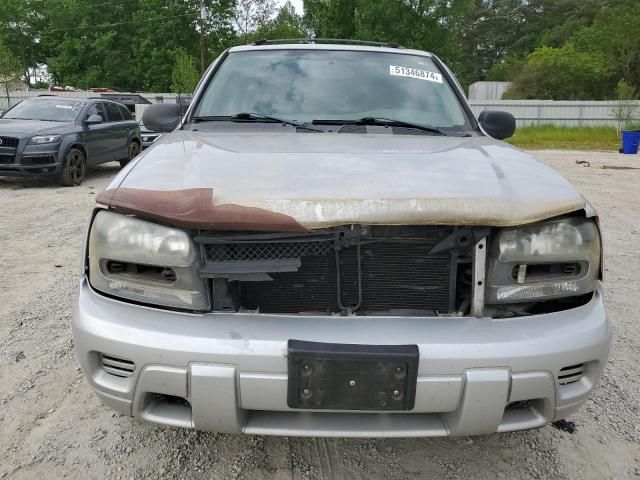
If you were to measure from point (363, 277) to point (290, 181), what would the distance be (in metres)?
0.41

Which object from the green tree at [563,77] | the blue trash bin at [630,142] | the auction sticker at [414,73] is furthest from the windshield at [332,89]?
the green tree at [563,77]

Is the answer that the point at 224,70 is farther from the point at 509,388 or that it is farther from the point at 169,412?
the point at 509,388

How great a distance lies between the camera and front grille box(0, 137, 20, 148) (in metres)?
8.16

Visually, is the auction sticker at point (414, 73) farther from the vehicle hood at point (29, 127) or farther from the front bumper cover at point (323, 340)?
the vehicle hood at point (29, 127)

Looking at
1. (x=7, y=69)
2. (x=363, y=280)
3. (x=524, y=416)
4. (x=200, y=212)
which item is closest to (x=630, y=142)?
(x=524, y=416)

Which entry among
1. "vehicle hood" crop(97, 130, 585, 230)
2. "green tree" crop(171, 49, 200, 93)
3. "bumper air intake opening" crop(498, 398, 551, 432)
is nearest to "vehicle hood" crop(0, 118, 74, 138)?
"vehicle hood" crop(97, 130, 585, 230)

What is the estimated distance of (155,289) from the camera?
1.65 m

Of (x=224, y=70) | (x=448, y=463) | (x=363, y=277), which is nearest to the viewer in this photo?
(x=363, y=277)

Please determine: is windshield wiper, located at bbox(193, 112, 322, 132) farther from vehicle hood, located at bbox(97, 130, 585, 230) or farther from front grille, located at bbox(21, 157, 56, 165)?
front grille, located at bbox(21, 157, 56, 165)

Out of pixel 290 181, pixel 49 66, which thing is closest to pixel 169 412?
pixel 290 181

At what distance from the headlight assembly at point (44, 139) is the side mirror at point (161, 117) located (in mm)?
6198

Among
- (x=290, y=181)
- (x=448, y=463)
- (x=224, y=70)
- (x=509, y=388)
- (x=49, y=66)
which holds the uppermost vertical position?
(x=49, y=66)

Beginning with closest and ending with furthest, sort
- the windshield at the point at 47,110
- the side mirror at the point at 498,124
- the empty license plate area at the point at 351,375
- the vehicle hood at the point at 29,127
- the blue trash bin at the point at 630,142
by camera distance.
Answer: the empty license plate area at the point at 351,375
the side mirror at the point at 498,124
the vehicle hood at the point at 29,127
the windshield at the point at 47,110
the blue trash bin at the point at 630,142

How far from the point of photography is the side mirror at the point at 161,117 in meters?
3.09
